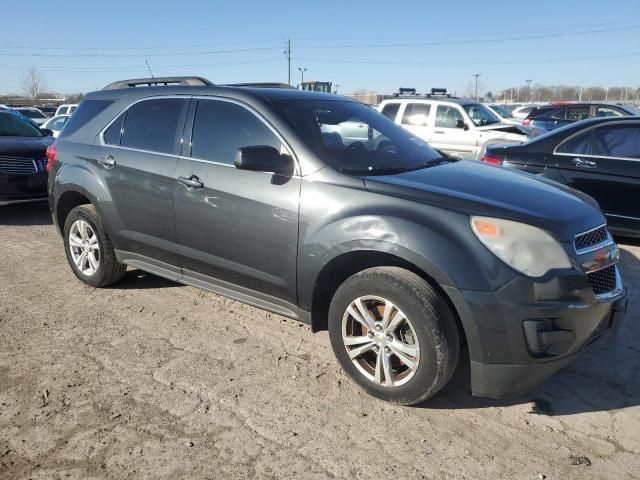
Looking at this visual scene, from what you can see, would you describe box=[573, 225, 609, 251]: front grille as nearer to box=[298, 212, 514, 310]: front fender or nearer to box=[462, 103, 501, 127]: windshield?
box=[298, 212, 514, 310]: front fender

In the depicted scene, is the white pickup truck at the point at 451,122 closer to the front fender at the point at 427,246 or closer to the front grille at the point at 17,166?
the front grille at the point at 17,166

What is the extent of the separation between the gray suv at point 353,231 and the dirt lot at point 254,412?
0.28m

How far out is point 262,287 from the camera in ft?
11.6

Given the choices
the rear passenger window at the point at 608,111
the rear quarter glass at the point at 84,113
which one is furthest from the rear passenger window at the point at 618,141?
the rear passenger window at the point at 608,111

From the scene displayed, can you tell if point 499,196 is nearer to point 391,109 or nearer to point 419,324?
point 419,324

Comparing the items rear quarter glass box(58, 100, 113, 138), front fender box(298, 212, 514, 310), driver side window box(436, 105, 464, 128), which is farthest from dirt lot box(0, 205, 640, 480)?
driver side window box(436, 105, 464, 128)

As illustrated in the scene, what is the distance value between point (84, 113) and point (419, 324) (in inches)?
149

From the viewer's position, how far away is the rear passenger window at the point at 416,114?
1252cm

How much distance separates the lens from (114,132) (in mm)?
4516

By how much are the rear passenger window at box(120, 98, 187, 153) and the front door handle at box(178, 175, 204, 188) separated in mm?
339

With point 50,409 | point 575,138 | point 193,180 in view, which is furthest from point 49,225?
point 575,138

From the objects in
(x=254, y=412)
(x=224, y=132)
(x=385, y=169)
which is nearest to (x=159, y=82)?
(x=224, y=132)

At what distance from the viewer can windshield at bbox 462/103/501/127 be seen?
40.0 feet

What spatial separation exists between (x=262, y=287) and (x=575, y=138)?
475 cm
